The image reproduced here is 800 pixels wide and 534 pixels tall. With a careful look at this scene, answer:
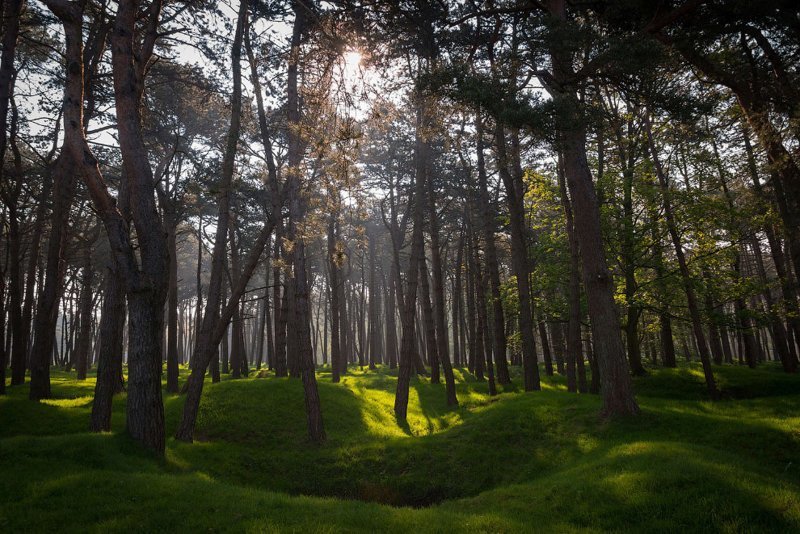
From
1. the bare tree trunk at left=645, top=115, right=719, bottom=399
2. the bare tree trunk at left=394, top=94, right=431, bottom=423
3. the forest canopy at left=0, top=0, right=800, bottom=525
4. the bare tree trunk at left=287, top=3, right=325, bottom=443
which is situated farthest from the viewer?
the bare tree trunk at left=645, top=115, right=719, bottom=399

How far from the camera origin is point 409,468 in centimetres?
1195

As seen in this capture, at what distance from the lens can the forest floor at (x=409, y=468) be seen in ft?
21.7

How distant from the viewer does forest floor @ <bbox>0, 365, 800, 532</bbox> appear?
6.62 metres

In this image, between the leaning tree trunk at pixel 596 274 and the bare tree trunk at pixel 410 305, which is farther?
the bare tree trunk at pixel 410 305

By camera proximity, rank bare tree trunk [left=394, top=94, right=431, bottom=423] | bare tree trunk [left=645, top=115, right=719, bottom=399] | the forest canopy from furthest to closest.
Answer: bare tree trunk [left=645, top=115, right=719, bottom=399]
bare tree trunk [left=394, top=94, right=431, bottom=423]
the forest canopy

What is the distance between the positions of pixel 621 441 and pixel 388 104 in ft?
32.5

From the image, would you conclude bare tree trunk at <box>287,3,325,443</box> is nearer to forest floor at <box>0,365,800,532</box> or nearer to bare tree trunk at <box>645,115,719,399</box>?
forest floor at <box>0,365,800,532</box>

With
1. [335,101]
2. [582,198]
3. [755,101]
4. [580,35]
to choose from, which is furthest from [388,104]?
[755,101]

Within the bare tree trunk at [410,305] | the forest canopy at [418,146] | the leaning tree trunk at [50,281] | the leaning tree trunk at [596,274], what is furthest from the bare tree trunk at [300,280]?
the leaning tree trunk at [50,281]

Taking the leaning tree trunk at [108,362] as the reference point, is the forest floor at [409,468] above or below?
below

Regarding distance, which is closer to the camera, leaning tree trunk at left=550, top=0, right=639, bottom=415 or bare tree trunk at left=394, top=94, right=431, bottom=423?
leaning tree trunk at left=550, top=0, right=639, bottom=415

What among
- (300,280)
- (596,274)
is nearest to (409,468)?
(300,280)

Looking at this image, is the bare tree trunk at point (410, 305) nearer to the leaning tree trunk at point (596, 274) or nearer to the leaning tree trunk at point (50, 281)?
the leaning tree trunk at point (596, 274)

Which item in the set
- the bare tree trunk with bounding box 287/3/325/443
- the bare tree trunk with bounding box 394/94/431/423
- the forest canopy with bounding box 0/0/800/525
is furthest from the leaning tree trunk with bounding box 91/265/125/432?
the bare tree trunk with bounding box 394/94/431/423
